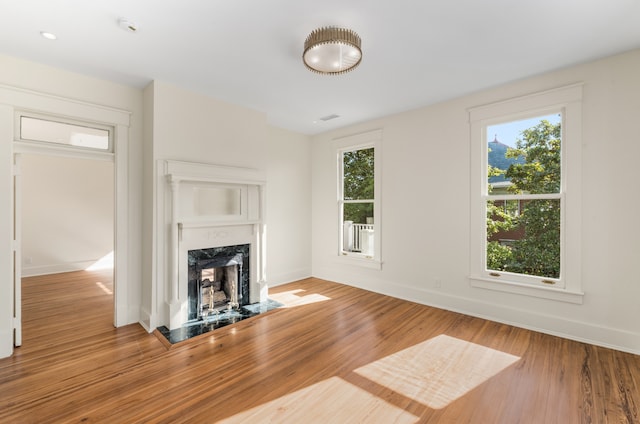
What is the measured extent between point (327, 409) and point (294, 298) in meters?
2.34

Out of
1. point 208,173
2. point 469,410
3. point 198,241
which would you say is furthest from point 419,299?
point 208,173

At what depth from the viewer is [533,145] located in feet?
10.6

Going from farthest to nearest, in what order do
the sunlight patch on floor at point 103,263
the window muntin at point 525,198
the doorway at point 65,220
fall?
the sunlight patch on floor at point 103,263
the doorway at point 65,220
the window muntin at point 525,198

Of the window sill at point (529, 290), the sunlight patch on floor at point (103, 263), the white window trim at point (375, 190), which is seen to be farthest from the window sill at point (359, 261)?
the sunlight patch on floor at point (103, 263)

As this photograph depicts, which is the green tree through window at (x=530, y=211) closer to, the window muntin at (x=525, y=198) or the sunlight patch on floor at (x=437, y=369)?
the window muntin at (x=525, y=198)

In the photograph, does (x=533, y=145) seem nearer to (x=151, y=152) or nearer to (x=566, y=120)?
(x=566, y=120)

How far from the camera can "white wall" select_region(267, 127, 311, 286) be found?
488 cm

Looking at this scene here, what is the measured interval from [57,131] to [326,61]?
113 inches

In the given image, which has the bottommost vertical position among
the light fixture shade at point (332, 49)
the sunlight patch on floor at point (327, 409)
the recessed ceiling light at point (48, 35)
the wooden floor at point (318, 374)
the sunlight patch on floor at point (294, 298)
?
the sunlight patch on floor at point (327, 409)

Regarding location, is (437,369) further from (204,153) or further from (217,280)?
(204,153)

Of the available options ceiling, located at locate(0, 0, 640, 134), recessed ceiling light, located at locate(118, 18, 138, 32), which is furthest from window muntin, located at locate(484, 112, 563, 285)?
recessed ceiling light, located at locate(118, 18, 138, 32)

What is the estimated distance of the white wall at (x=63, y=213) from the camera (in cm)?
555

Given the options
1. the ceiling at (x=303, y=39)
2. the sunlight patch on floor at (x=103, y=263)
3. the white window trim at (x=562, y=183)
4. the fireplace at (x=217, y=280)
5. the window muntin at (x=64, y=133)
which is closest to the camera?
the ceiling at (x=303, y=39)

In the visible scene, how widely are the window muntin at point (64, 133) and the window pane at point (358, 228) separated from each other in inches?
142
